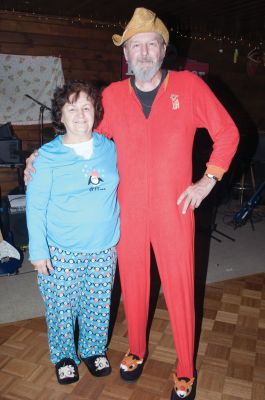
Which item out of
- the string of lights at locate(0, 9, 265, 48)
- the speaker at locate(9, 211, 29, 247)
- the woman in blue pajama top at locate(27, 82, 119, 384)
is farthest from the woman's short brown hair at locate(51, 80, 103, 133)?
the string of lights at locate(0, 9, 265, 48)

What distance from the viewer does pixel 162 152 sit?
1.47 m

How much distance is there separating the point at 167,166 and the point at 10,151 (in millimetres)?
2656

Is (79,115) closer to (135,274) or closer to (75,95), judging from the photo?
(75,95)

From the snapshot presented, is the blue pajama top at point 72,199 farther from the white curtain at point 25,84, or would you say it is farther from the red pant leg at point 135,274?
the white curtain at point 25,84

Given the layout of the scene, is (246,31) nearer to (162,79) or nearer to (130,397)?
(162,79)

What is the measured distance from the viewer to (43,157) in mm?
1435

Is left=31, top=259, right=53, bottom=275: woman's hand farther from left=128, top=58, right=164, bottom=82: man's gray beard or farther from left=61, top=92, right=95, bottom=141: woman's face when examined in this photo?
left=128, top=58, right=164, bottom=82: man's gray beard

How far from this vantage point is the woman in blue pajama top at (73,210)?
4.78 ft

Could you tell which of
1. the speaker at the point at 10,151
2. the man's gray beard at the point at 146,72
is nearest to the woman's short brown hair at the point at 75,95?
the man's gray beard at the point at 146,72

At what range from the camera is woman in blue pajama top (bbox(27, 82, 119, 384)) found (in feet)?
4.78

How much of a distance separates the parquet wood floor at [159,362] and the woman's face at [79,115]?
48.8 inches

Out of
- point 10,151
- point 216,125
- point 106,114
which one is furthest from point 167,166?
point 10,151

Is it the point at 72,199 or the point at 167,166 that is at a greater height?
the point at 167,166

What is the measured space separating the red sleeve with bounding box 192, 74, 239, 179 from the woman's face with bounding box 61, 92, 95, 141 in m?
0.43
